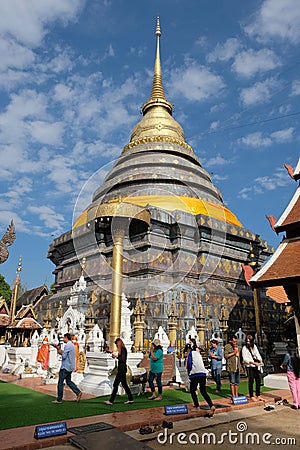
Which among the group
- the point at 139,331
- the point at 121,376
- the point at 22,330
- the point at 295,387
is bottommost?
the point at 295,387

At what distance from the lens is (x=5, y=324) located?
19.6m

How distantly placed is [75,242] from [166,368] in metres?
13.1

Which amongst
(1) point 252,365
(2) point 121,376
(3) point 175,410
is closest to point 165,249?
(1) point 252,365

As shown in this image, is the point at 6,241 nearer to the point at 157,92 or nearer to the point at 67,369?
the point at 67,369

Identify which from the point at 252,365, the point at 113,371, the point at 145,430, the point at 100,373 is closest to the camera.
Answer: the point at 145,430

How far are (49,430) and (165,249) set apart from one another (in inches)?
568

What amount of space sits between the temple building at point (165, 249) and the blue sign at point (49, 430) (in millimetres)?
5910

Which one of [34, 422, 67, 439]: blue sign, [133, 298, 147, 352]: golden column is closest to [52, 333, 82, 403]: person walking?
[34, 422, 67, 439]: blue sign

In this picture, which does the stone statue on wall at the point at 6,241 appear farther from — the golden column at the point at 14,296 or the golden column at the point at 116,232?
the golden column at the point at 14,296

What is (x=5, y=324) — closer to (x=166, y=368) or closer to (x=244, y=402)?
(x=166, y=368)

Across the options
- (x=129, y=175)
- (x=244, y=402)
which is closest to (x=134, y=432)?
(x=244, y=402)

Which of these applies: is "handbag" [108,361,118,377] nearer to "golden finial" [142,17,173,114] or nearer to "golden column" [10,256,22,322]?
"golden column" [10,256,22,322]

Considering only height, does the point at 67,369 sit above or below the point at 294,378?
above

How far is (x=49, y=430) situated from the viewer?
4.77 meters
